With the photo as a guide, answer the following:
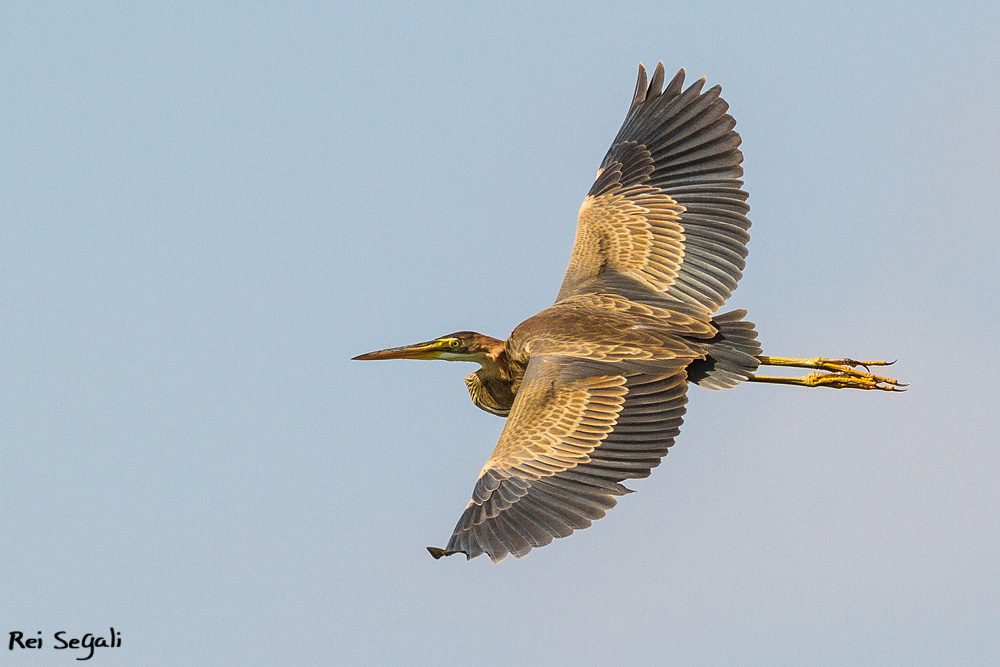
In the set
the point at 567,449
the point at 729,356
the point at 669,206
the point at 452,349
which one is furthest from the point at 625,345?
the point at 669,206

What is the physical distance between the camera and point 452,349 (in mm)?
14453

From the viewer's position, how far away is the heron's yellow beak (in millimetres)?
14461

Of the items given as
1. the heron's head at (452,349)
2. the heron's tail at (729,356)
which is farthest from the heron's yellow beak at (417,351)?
the heron's tail at (729,356)

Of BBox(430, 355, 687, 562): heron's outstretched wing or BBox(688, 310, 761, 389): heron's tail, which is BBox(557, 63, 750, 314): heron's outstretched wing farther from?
BBox(430, 355, 687, 562): heron's outstretched wing

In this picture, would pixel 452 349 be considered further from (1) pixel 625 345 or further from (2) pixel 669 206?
(2) pixel 669 206

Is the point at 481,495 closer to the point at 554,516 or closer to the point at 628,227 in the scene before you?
the point at 554,516

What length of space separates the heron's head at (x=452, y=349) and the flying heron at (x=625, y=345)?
0.05 ft

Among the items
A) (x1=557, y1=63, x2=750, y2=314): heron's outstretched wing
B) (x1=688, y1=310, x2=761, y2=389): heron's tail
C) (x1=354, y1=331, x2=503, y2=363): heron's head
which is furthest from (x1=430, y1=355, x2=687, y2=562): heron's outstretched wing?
(x1=557, y1=63, x2=750, y2=314): heron's outstretched wing

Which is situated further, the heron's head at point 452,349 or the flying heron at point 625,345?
the heron's head at point 452,349

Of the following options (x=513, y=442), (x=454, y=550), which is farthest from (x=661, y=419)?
(x=454, y=550)

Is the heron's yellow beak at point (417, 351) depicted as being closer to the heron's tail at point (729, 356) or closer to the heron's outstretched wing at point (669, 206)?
the heron's outstretched wing at point (669, 206)

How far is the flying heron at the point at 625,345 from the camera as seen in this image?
1165cm

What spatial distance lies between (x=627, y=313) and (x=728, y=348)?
108 centimetres

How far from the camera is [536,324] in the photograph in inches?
534
